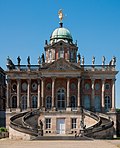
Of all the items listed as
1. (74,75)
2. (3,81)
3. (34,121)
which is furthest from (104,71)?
(3,81)

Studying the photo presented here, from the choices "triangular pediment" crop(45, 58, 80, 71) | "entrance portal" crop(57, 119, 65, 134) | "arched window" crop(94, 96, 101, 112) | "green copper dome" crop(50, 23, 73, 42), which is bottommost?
"entrance portal" crop(57, 119, 65, 134)

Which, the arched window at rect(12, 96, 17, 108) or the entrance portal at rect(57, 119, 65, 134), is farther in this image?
the arched window at rect(12, 96, 17, 108)

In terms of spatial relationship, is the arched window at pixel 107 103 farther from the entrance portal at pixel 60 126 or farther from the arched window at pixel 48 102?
the arched window at pixel 48 102

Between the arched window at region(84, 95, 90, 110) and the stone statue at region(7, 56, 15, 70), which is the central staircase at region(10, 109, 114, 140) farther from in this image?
the stone statue at region(7, 56, 15, 70)

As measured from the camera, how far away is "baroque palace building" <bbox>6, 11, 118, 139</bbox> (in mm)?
82062

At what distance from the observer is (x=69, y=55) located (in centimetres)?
8856

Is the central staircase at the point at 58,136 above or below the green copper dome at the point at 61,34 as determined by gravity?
below

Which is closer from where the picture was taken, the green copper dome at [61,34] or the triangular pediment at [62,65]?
the triangular pediment at [62,65]

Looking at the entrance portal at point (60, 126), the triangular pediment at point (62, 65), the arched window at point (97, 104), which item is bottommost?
the entrance portal at point (60, 126)

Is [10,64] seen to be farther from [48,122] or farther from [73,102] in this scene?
[73,102]

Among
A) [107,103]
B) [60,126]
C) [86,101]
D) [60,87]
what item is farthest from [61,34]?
[60,126]

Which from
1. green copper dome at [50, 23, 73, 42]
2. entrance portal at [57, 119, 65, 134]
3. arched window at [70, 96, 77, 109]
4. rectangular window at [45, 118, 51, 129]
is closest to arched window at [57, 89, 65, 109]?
arched window at [70, 96, 77, 109]

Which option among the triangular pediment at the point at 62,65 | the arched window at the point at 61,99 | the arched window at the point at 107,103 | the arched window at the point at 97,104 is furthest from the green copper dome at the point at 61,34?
the arched window at the point at 107,103

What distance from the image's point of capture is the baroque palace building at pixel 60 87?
269 feet
